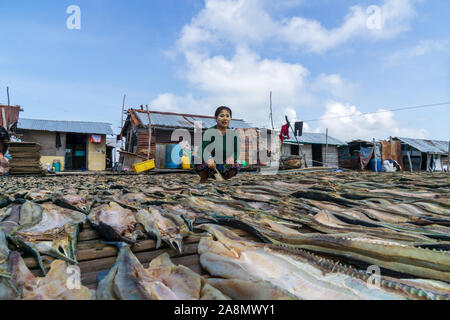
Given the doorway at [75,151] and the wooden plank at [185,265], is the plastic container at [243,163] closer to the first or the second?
the wooden plank at [185,265]

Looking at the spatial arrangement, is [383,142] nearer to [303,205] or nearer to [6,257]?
[303,205]

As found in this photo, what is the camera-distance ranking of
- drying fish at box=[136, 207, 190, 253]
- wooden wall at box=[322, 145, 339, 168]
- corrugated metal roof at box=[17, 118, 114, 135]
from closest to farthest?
drying fish at box=[136, 207, 190, 253] → corrugated metal roof at box=[17, 118, 114, 135] → wooden wall at box=[322, 145, 339, 168]

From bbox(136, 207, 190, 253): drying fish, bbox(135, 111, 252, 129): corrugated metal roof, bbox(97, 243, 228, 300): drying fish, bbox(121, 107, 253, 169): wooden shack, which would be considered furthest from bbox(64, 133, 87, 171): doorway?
bbox(97, 243, 228, 300): drying fish

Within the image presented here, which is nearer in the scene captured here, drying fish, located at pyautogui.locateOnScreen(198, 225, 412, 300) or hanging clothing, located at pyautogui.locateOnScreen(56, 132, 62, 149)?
drying fish, located at pyautogui.locateOnScreen(198, 225, 412, 300)

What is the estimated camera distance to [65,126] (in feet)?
67.2

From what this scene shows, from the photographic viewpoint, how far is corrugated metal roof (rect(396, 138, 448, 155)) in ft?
78.7

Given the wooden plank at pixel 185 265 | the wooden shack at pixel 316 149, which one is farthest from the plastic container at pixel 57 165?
the wooden plank at pixel 185 265

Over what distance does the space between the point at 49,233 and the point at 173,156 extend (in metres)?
13.9

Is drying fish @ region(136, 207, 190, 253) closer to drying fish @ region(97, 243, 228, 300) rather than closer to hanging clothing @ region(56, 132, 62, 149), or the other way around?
drying fish @ region(97, 243, 228, 300)

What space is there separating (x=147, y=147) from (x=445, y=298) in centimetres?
1822

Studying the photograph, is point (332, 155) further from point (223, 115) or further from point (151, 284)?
point (151, 284)

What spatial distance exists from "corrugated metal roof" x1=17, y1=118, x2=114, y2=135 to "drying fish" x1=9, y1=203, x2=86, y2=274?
20284 millimetres

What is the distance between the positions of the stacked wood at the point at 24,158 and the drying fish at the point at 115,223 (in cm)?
1136
